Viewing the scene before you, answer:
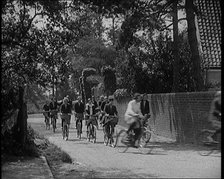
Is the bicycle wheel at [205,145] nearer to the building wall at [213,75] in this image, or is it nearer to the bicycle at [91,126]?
the bicycle at [91,126]

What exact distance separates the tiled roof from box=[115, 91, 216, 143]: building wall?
5.67 meters

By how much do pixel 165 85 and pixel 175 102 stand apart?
6763 millimetres

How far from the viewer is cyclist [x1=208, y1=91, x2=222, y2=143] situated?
971 cm

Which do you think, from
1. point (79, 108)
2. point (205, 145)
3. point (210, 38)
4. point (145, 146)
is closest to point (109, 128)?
point (145, 146)

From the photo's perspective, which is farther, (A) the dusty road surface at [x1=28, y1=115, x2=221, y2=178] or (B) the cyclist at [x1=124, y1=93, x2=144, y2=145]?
(B) the cyclist at [x1=124, y1=93, x2=144, y2=145]

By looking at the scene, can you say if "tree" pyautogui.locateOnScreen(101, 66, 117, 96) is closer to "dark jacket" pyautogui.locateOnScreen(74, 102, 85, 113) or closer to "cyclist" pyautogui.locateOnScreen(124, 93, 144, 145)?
"dark jacket" pyautogui.locateOnScreen(74, 102, 85, 113)

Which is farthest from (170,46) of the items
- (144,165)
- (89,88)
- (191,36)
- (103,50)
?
(103,50)

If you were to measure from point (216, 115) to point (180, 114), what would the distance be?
840cm

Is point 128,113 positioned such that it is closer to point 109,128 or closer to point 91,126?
point 109,128

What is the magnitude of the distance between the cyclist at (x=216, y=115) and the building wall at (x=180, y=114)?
3.69 metres

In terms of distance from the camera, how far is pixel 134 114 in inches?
531

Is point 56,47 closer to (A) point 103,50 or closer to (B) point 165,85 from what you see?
(B) point 165,85

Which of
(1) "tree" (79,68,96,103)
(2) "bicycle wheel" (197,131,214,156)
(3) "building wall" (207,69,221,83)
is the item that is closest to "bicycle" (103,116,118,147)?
(2) "bicycle wheel" (197,131,214,156)

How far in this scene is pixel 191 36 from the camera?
19.4 meters
